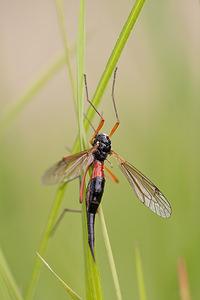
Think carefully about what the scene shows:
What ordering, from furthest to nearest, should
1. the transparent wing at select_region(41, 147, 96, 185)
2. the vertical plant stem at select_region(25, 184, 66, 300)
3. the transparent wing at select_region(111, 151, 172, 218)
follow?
the transparent wing at select_region(111, 151, 172, 218) → the transparent wing at select_region(41, 147, 96, 185) → the vertical plant stem at select_region(25, 184, 66, 300)

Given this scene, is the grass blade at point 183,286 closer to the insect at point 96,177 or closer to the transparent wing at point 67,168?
the insect at point 96,177

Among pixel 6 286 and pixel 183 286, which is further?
pixel 183 286

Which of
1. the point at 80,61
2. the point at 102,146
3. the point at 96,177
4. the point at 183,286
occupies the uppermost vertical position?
the point at 80,61

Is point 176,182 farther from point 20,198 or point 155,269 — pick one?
point 20,198

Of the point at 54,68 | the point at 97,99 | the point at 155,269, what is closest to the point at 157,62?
the point at 54,68

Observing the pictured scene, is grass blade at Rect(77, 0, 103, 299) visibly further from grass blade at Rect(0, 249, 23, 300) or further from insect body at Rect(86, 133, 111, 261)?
insect body at Rect(86, 133, 111, 261)

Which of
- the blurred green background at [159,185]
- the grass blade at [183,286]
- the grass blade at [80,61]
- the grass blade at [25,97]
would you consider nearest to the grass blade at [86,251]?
the grass blade at [80,61]

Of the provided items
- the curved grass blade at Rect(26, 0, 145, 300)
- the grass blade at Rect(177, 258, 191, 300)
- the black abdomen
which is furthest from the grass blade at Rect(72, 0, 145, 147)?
the grass blade at Rect(177, 258, 191, 300)

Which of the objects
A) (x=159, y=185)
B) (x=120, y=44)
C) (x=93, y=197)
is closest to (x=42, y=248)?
(x=93, y=197)

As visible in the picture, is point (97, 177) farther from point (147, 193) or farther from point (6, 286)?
point (6, 286)
